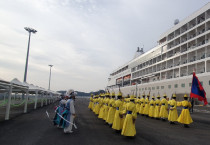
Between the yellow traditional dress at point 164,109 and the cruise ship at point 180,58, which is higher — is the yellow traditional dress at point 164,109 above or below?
below

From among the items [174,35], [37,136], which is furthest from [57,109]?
[174,35]

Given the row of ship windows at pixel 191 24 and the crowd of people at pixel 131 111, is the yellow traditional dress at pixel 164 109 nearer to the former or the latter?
the crowd of people at pixel 131 111

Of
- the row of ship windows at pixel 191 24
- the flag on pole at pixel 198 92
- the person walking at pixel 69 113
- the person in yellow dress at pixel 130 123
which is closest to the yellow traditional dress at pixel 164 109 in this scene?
the flag on pole at pixel 198 92

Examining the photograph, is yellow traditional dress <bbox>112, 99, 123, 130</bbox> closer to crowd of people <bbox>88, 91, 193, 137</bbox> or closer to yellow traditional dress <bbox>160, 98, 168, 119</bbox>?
crowd of people <bbox>88, 91, 193, 137</bbox>

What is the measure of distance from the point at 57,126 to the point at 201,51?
121 ft

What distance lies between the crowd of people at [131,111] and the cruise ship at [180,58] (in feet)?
66.7

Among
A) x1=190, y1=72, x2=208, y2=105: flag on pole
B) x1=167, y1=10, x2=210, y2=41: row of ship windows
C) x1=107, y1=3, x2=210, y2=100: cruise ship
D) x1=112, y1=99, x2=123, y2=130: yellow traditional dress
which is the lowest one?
x1=112, y1=99, x2=123, y2=130: yellow traditional dress

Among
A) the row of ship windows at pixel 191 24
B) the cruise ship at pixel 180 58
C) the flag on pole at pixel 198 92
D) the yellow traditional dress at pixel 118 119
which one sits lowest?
the yellow traditional dress at pixel 118 119

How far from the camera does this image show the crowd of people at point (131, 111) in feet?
22.0

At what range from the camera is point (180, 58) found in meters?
43.2

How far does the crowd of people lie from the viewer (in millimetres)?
6703

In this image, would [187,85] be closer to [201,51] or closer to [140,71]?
[201,51]

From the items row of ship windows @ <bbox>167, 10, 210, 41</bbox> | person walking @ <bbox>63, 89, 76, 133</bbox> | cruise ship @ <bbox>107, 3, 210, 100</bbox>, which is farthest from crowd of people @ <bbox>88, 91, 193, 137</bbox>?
row of ship windows @ <bbox>167, 10, 210, 41</bbox>

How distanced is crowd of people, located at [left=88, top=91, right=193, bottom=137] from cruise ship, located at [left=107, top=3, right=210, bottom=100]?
20.3 m
